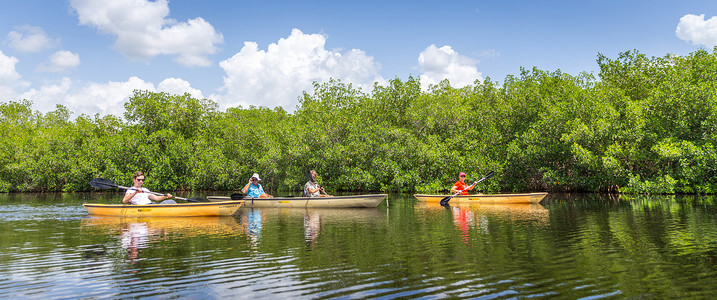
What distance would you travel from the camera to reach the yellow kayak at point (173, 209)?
53.0 feet

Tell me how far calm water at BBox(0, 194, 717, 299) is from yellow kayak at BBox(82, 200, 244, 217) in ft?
4.92

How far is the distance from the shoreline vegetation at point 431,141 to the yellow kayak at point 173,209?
63.1 feet

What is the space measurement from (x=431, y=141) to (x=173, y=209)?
23.1 metres

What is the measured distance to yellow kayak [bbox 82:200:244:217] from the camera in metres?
16.2

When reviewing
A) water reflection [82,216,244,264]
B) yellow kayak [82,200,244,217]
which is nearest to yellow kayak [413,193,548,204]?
yellow kayak [82,200,244,217]

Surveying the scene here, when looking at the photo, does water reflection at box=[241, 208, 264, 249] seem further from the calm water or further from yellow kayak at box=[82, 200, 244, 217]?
yellow kayak at box=[82, 200, 244, 217]

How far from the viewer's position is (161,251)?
9430 mm

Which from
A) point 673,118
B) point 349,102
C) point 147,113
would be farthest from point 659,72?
point 147,113

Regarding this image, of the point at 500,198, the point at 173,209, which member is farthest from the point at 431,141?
the point at 173,209

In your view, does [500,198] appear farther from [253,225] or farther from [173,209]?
[173,209]

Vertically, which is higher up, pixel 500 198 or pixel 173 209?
pixel 173 209

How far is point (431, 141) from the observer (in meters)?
35.6

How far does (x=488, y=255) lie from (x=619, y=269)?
85.9 inches

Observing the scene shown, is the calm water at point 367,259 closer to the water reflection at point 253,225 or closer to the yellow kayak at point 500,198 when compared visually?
the water reflection at point 253,225
